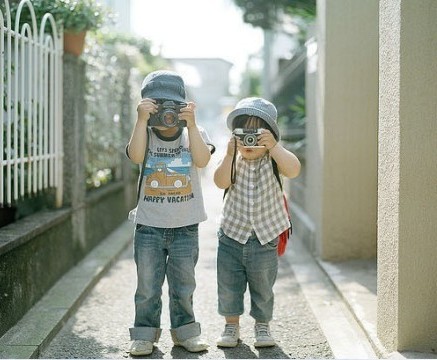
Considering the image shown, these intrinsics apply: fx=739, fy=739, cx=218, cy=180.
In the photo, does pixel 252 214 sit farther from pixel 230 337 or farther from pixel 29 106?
pixel 29 106

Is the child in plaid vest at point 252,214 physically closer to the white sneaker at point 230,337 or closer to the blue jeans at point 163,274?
the white sneaker at point 230,337

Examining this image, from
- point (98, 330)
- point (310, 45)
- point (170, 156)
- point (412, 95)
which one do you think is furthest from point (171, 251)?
point (310, 45)

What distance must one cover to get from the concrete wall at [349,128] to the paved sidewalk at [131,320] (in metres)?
0.47

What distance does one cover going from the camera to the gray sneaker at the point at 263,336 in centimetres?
427

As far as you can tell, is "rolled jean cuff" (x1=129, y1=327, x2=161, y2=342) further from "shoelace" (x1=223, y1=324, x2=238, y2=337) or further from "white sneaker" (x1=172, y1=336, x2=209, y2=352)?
"shoelace" (x1=223, y1=324, x2=238, y2=337)

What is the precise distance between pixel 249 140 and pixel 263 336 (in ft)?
3.77

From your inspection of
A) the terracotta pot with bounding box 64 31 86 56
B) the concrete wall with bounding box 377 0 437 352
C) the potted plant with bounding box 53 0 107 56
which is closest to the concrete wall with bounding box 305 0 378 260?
the potted plant with bounding box 53 0 107 56

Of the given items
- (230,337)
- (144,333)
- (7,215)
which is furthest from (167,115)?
(7,215)

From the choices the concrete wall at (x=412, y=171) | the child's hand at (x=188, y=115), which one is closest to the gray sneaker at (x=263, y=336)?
the concrete wall at (x=412, y=171)

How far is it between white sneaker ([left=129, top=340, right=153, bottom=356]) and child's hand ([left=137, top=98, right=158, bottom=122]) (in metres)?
1.24

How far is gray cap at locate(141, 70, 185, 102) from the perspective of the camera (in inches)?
162

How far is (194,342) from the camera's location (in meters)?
4.20

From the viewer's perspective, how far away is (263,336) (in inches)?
169

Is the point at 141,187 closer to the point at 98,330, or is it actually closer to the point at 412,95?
the point at 98,330
